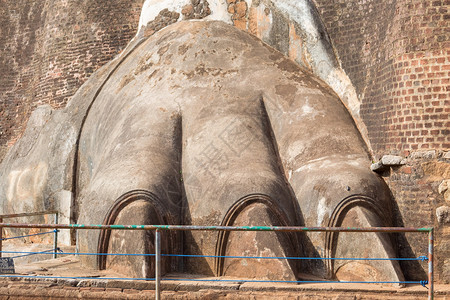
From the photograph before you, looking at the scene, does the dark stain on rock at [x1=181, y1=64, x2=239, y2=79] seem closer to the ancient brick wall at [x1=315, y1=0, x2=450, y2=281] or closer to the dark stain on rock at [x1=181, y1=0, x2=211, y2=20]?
the dark stain on rock at [x1=181, y1=0, x2=211, y2=20]

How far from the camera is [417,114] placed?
8711 mm

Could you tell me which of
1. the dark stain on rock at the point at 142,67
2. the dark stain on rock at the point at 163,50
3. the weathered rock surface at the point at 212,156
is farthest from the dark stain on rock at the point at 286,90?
the dark stain on rock at the point at 142,67

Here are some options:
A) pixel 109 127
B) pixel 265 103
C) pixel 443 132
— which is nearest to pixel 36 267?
pixel 109 127

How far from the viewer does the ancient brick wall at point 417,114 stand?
852cm

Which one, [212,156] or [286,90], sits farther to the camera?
[286,90]

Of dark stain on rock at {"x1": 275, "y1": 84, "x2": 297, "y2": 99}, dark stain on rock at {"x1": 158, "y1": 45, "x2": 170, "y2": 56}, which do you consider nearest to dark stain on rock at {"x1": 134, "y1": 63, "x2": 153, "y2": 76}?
dark stain on rock at {"x1": 158, "y1": 45, "x2": 170, "y2": 56}

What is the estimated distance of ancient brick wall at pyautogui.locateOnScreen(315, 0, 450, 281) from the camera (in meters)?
8.52

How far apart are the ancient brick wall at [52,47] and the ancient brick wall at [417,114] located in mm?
6656

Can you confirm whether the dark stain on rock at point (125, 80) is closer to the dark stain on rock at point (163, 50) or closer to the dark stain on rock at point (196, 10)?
the dark stain on rock at point (163, 50)

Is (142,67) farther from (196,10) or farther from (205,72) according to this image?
(196,10)

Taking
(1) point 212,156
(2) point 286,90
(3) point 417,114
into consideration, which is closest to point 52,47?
(2) point 286,90

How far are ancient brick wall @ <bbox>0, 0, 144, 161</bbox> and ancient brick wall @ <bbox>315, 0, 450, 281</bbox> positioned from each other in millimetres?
6656

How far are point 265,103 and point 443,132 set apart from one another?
8.54 feet

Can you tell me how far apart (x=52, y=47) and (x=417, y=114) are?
860 cm
